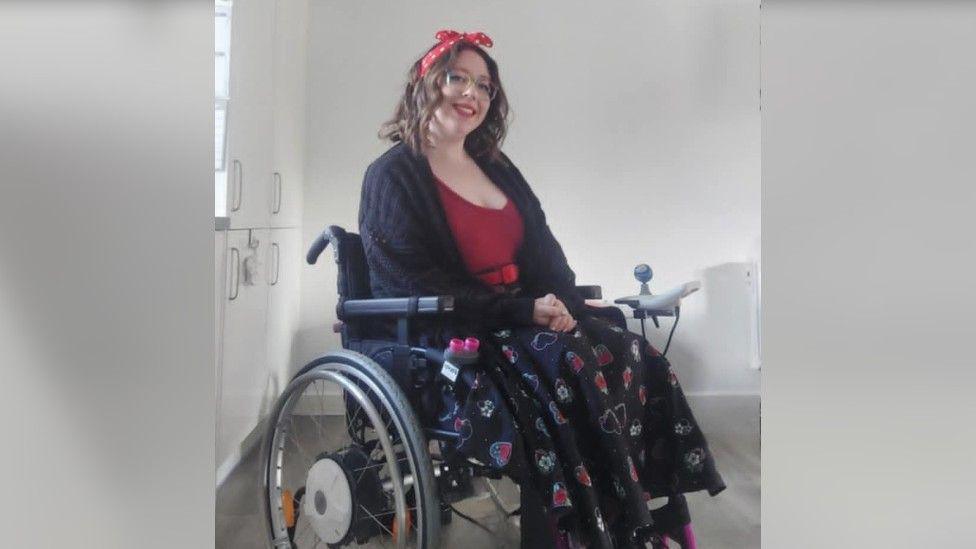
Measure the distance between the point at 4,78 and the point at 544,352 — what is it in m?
1.02

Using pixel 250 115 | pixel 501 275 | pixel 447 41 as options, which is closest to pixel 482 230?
pixel 501 275

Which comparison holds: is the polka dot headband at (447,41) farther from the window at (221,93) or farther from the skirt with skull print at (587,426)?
the skirt with skull print at (587,426)

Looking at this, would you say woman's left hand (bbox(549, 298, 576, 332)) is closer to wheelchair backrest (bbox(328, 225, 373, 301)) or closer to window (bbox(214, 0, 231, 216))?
wheelchair backrest (bbox(328, 225, 373, 301))

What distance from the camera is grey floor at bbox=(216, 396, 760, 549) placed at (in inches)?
53.2

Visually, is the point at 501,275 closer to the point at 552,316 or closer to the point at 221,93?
the point at 552,316

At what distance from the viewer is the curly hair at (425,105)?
4.40ft

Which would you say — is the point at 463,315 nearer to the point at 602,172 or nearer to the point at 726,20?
the point at 602,172

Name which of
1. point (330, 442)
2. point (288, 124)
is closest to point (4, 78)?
point (288, 124)

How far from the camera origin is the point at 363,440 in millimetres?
1316

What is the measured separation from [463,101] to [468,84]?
27 mm

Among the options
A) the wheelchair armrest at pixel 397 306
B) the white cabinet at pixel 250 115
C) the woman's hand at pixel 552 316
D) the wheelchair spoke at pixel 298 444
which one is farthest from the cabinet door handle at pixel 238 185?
the woman's hand at pixel 552 316

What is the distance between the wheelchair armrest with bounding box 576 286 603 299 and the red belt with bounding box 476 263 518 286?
98mm

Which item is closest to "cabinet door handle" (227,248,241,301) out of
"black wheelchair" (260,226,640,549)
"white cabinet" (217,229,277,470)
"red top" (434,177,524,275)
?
"white cabinet" (217,229,277,470)

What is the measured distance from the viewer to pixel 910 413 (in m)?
1.54
